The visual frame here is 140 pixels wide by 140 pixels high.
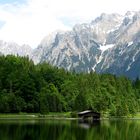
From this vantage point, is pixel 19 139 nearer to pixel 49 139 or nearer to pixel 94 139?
pixel 49 139

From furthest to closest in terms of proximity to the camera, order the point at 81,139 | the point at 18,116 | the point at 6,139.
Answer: the point at 18,116 < the point at 81,139 < the point at 6,139

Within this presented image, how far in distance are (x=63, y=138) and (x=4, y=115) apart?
119 m

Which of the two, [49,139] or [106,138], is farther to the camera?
[106,138]

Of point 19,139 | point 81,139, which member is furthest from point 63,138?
point 19,139

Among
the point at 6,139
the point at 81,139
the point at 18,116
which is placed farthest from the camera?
the point at 18,116

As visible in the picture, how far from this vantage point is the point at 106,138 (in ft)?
286

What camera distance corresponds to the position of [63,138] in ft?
276

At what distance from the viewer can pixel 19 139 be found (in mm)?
78938

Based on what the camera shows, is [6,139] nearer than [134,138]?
Yes

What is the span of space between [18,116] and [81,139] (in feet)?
390

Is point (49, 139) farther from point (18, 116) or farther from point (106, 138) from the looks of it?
point (18, 116)

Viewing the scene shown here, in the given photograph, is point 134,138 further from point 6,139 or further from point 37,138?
point 6,139


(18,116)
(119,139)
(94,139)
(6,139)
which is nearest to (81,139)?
(94,139)

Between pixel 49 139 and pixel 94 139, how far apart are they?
8.70 m
